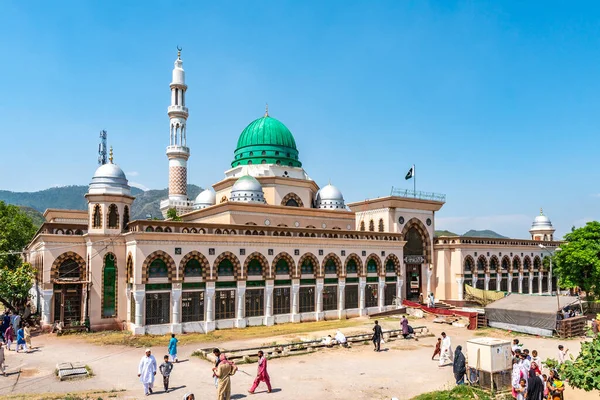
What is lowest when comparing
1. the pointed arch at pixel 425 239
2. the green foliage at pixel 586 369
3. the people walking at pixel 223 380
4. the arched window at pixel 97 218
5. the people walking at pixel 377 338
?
the people walking at pixel 377 338

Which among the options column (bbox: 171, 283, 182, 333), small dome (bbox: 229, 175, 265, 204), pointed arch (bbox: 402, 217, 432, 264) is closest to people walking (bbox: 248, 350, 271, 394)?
column (bbox: 171, 283, 182, 333)

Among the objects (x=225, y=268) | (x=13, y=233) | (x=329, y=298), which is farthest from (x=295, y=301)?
(x=13, y=233)

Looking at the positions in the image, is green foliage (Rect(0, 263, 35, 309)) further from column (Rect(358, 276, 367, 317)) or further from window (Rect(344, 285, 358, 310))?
column (Rect(358, 276, 367, 317))

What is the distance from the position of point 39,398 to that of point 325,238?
22.0 meters

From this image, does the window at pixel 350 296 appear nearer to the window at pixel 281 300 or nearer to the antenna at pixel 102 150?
the window at pixel 281 300

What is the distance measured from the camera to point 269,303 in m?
31.4

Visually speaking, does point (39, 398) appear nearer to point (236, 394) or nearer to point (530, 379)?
point (236, 394)

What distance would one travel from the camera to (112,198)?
30.0 m

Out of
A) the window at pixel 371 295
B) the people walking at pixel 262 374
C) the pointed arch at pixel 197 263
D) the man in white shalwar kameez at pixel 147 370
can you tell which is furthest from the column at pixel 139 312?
the window at pixel 371 295

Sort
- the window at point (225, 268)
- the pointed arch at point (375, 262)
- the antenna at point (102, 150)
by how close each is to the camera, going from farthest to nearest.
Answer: the antenna at point (102, 150) < the pointed arch at point (375, 262) < the window at point (225, 268)

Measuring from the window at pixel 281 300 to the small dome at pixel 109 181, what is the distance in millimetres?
11834

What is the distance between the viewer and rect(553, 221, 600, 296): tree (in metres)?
36.0

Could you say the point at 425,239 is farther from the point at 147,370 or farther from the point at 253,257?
the point at 147,370

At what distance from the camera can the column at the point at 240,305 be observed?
3014 cm
